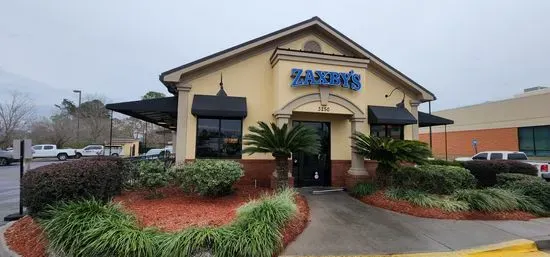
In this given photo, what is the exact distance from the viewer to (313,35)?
42.4 feet

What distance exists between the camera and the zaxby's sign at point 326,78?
11.3 m

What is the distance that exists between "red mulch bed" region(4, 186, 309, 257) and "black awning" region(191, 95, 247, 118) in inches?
112

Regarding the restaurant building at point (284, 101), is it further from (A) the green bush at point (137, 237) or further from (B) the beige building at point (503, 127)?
(B) the beige building at point (503, 127)

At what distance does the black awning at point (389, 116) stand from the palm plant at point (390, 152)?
1.68 metres

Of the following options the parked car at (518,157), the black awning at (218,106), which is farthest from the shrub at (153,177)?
the parked car at (518,157)

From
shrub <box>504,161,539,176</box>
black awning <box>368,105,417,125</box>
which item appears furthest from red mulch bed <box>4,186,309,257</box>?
shrub <box>504,161,539,176</box>

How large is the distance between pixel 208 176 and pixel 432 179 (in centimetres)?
718

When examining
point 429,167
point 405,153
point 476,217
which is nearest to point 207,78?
point 405,153

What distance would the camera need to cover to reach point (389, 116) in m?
12.6

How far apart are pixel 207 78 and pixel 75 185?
610 centimetres

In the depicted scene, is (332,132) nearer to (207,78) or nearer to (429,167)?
(429,167)

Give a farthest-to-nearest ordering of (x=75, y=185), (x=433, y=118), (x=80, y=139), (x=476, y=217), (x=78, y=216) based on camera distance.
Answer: (x=80, y=139), (x=433, y=118), (x=476, y=217), (x=75, y=185), (x=78, y=216)

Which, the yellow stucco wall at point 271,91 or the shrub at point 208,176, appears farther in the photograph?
the yellow stucco wall at point 271,91

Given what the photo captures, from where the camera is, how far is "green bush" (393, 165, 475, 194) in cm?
1044
